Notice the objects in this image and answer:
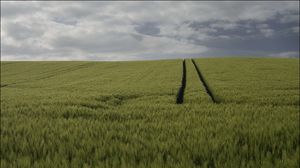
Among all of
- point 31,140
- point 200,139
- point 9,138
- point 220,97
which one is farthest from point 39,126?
point 220,97

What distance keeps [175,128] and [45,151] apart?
11.2 feet

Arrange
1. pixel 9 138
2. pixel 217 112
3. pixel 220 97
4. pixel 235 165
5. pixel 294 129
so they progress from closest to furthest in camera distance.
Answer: pixel 235 165
pixel 9 138
pixel 294 129
pixel 217 112
pixel 220 97

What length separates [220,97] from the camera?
19594 mm

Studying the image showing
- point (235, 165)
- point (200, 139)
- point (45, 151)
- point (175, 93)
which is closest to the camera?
point (235, 165)

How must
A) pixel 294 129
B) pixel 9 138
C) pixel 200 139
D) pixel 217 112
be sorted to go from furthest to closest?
pixel 217 112 < pixel 294 129 < pixel 9 138 < pixel 200 139

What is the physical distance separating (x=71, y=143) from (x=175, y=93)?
16252mm

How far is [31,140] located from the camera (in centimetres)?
741

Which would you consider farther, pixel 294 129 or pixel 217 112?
pixel 217 112

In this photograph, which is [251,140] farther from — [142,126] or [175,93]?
[175,93]

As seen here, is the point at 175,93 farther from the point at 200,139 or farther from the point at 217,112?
the point at 200,139

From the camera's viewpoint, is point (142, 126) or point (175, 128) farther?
point (142, 126)

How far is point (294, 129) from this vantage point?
28.2 ft

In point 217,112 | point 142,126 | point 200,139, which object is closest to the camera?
point 200,139

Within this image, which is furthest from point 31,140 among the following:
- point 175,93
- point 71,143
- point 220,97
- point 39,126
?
point 175,93
